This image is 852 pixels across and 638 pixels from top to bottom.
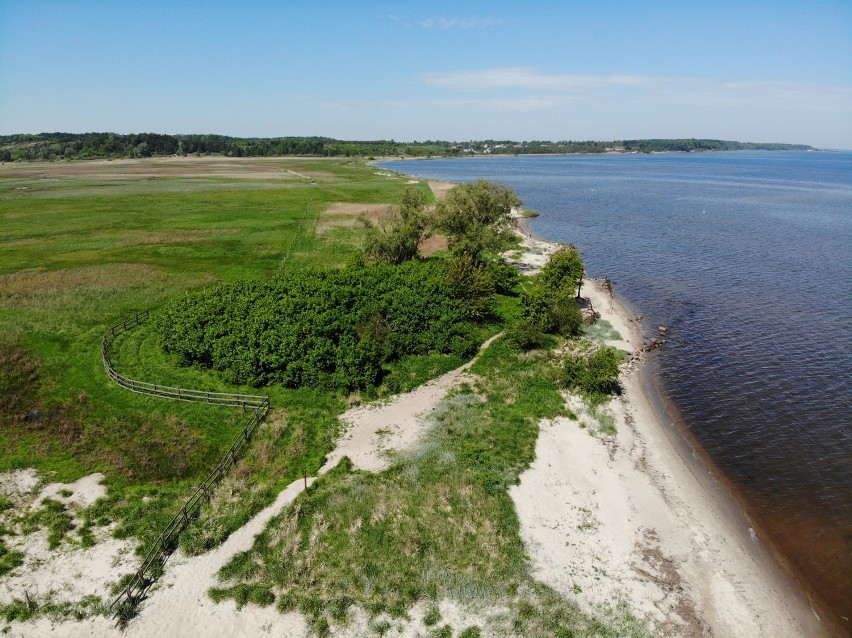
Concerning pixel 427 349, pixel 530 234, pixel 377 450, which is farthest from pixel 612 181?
pixel 377 450

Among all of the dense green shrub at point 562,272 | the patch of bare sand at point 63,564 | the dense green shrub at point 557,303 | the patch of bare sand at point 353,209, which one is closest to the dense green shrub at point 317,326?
the dense green shrub at point 557,303

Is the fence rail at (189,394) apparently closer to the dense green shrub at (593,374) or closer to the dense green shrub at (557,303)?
the dense green shrub at (593,374)

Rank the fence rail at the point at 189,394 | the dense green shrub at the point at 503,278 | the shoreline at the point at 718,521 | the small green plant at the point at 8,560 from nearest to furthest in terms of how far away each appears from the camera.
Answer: the shoreline at the point at 718,521
the small green plant at the point at 8,560
the fence rail at the point at 189,394
the dense green shrub at the point at 503,278

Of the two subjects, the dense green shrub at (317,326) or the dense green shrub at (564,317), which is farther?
the dense green shrub at (564,317)

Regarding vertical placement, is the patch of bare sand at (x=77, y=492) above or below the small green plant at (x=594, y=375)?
below

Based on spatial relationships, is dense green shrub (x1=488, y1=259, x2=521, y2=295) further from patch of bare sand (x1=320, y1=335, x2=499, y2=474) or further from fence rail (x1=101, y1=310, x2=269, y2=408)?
fence rail (x1=101, y1=310, x2=269, y2=408)

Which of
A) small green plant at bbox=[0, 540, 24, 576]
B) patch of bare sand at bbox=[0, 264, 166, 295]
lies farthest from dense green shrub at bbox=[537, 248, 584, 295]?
patch of bare sand at bbox=[0, 264, 166, 295]

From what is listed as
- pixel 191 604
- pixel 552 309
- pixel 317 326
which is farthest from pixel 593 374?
pixel 191 604
